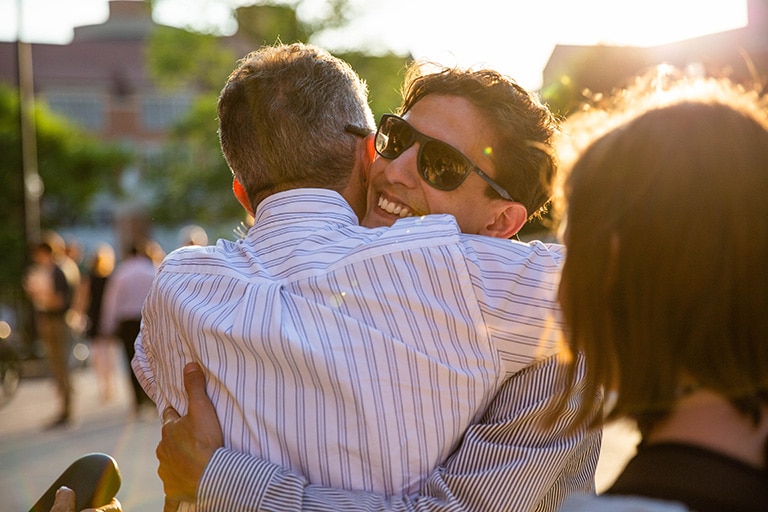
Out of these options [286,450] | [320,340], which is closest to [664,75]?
[320,340]

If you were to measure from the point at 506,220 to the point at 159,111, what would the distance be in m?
60.1

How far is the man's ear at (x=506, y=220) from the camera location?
242cm

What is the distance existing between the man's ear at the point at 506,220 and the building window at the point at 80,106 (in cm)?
5934

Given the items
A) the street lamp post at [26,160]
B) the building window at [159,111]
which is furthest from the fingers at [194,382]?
the building window at [159,111]

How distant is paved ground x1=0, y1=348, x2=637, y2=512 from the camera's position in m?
6.93

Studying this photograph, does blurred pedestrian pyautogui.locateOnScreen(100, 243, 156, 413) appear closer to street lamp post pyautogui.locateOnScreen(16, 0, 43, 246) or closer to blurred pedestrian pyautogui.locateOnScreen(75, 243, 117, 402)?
blurred pedestrian pyautogui.locateOnScreen(75, 243, 117, 402)

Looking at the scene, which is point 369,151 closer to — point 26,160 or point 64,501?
point 64,501

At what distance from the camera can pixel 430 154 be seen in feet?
7.86

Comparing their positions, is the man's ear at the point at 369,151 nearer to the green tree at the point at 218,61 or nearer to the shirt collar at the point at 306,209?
the shirt collar at the point at 306,209

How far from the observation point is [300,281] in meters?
1.95

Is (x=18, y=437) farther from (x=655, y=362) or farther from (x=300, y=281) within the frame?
(x=655, y=362)

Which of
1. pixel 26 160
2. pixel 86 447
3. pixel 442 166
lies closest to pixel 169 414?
pixel 442 166

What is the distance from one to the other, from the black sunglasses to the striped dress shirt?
0.37 m

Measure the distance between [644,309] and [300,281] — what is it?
0.76 metres
